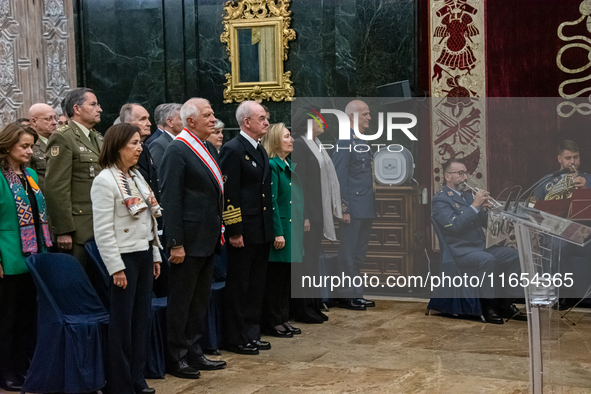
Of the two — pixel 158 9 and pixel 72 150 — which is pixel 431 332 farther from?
pixel 158 9

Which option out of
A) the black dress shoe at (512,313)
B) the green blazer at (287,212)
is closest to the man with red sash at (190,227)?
the green blazer at (287,212)

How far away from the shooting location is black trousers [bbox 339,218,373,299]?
5.64 metres

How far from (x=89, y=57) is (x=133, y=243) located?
4.69 m

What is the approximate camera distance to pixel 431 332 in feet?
15.8

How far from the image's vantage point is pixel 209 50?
7078mm

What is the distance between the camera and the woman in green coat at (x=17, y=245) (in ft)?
11.7

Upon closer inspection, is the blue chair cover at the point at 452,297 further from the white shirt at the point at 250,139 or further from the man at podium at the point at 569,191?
the white shirt at the point at 250,139

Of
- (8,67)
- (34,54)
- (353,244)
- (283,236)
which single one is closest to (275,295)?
(283,236)

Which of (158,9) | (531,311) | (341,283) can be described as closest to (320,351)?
(341,283)

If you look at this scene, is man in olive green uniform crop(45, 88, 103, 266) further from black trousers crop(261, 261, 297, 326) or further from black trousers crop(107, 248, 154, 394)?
black trousers crop(261, 261, 297, 326)

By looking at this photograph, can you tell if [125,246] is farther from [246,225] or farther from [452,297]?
[452,297]

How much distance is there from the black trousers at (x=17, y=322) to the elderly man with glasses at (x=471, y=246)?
2841 mm

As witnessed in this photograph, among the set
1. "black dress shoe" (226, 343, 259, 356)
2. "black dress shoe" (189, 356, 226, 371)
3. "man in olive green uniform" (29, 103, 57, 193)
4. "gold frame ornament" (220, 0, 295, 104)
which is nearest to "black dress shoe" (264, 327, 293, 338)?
"black dress shoe" (226, 343, 259, 356)

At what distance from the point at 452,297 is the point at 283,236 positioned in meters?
1.45
